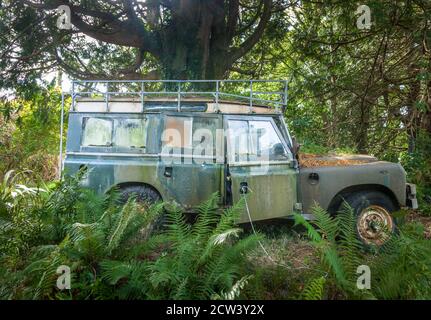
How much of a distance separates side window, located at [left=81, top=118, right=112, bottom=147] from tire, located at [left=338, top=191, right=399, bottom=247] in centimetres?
332

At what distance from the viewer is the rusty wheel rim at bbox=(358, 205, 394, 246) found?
5496 mm

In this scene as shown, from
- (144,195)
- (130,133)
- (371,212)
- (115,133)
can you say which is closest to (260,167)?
(144,195)

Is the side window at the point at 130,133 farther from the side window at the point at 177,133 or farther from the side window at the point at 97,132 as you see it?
the side window at the point at 177,133

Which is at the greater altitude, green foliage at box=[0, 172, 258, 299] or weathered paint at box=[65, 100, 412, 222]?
weathered paint at box=[65, 100, 412, 222]

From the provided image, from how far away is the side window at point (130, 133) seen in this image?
5.56m

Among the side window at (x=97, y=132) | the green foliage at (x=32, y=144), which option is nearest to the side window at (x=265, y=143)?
the side window at (x=97, y=132)

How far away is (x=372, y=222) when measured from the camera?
5.68 m

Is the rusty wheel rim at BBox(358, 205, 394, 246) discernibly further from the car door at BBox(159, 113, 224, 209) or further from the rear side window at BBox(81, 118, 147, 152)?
the rear side window at BBox(81, 118, 147, 152)

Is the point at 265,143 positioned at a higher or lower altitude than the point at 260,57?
lower

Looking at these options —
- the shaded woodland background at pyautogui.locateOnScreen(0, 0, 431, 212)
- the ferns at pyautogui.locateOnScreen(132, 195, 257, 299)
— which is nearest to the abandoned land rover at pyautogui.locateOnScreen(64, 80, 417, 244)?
the ferns at pyautogui.locateOnScreen(132, 195, 257, 299)

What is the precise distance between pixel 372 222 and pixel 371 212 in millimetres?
152

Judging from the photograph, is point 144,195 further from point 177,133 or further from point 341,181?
point 341,181
